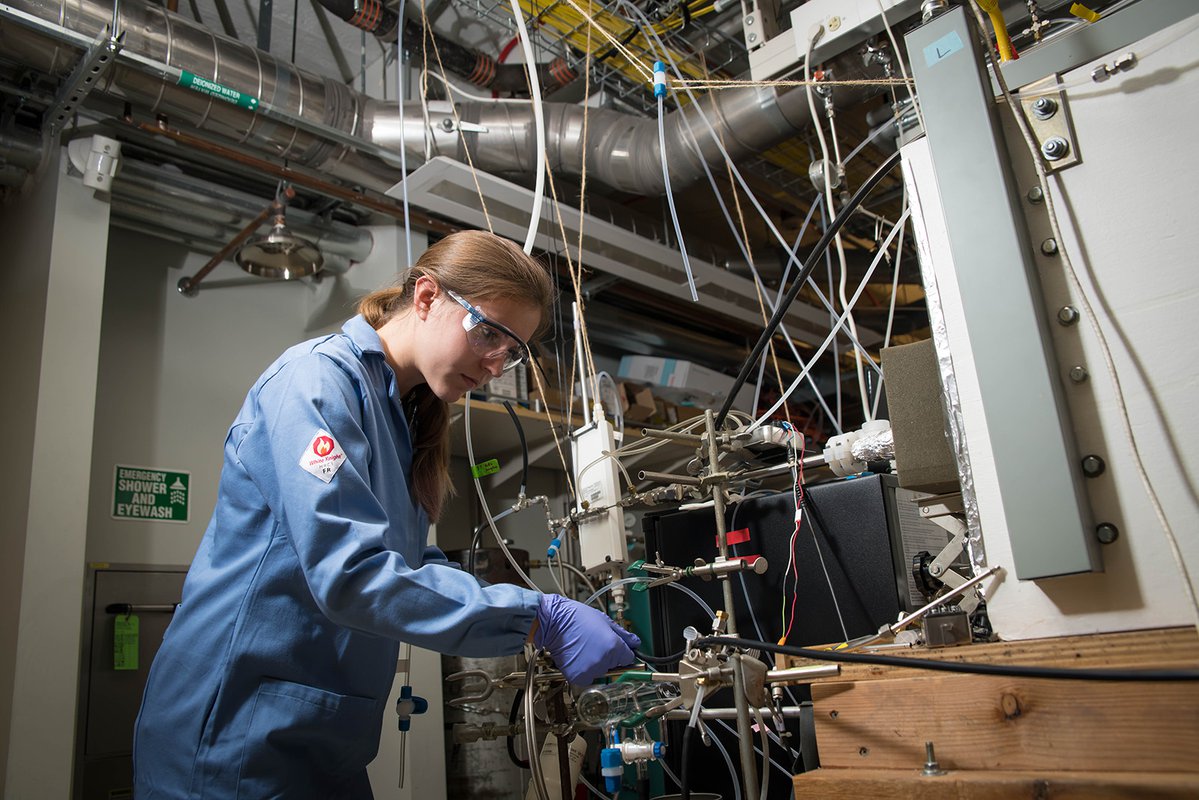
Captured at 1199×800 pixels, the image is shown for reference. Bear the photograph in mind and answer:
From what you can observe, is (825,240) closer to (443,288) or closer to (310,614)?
(443,288)

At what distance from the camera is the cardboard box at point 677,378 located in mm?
3699

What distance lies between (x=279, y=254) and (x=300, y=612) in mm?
1817

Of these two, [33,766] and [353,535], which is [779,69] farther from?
[33,766]

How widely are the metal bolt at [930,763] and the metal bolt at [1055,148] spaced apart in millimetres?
561

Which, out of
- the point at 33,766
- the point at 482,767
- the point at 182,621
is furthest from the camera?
the point at 482,767

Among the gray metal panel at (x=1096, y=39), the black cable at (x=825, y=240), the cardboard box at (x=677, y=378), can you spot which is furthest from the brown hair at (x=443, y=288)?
the cardboard box at (x=677, y=378)

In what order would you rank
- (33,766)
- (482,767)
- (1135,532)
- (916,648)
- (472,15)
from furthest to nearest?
(472,15), (482,767), (33,766), (916,648), (1135,532)

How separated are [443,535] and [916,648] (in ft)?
9.10

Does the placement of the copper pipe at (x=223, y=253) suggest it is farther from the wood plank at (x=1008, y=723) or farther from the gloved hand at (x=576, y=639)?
the wood plank at (x=1008, y=723)

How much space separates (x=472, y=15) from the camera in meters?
2.84

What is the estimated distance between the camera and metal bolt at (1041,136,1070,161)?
31.5 inches

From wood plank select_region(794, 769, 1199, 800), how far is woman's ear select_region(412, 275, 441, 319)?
0.83 m

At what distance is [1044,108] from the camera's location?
82cm

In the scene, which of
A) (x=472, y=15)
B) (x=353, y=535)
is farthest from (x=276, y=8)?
(x=353, y=535)
